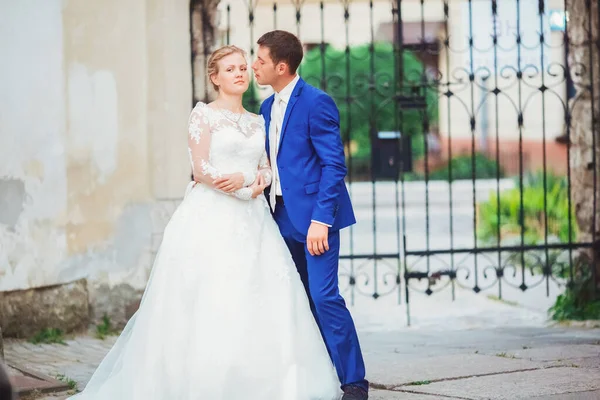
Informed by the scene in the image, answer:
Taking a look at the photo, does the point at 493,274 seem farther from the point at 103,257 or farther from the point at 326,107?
the point at 326,107

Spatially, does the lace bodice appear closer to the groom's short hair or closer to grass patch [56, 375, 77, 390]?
the groom's short hair

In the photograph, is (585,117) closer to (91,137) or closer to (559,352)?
(559,352)

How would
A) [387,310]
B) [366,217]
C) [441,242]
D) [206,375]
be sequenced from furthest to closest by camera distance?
[366,217] → [441,242] → [387,310] → [206,375]

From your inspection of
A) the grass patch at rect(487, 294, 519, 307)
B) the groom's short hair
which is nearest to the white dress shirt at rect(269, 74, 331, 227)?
the groom's short hair

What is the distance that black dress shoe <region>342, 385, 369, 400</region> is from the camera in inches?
179

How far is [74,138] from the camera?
707 cm

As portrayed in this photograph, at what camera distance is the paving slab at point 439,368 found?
17.7ft

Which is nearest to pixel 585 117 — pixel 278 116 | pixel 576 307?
pixel 576 307

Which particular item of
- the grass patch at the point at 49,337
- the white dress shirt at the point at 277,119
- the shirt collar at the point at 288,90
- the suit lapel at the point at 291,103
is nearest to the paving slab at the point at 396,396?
the white dress shirt at the point at 277,119

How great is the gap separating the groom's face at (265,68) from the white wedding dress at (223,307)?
0.19 metres

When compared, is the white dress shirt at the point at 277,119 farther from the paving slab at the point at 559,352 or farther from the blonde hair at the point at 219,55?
the paving slab at the point at 559,352

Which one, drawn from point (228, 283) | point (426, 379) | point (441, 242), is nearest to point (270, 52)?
point (228, 283)

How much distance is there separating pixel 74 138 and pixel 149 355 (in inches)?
115

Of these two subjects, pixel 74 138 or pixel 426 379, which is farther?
pixel 74 138
